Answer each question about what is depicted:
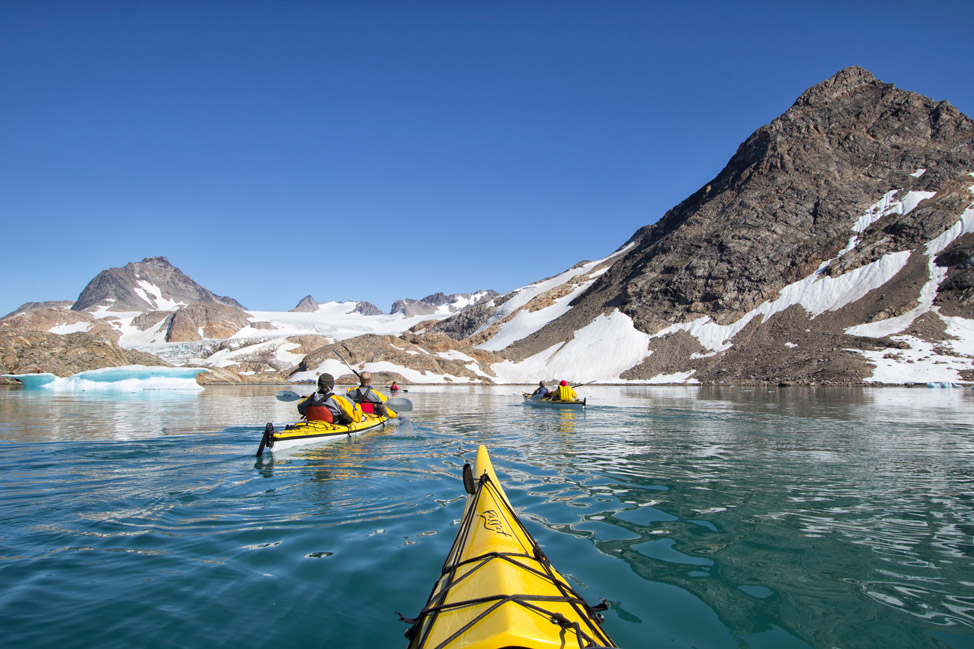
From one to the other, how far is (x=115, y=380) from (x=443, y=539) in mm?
50011

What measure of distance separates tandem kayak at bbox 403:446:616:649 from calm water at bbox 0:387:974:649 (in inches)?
38.4

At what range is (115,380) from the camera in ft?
148

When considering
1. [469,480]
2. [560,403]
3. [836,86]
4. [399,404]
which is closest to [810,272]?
[836,86]

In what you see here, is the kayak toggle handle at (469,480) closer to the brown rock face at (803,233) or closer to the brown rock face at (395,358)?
the brown rock face at (395,358)

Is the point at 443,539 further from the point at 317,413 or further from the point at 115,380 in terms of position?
the point at 115,380

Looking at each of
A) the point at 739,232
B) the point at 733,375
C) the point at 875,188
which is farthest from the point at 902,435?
the point at 875,188

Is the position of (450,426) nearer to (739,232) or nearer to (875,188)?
(739,232)

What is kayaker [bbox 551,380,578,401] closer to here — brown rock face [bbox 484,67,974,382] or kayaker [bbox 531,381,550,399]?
kayaker [bbox 531,381,550,399]

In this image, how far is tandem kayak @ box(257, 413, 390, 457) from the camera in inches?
455

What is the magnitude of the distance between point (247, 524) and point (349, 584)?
2.60m

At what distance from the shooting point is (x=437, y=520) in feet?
23.0

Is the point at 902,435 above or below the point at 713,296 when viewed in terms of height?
below

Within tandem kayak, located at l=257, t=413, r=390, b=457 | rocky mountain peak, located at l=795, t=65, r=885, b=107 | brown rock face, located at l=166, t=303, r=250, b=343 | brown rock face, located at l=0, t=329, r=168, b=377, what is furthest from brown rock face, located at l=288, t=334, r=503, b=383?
brown rock face, located at l=166, t=303, r=250, b=343

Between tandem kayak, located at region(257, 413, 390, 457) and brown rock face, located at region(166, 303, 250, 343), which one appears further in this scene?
brown rock face, located at region(166, 303, 250, 343)
